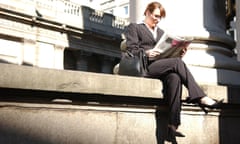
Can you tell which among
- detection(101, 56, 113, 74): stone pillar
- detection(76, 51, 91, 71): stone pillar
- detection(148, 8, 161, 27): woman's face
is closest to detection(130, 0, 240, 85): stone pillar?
detection(148, 8, 161, 27): woman's face

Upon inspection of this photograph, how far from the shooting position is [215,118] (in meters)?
4.64

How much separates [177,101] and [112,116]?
24.1 inches

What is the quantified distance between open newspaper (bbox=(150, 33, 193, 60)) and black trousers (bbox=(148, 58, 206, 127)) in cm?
9

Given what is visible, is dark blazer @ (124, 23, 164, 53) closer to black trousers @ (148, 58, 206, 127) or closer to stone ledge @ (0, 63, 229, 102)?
black trousers @ (148, 58, 206, 127)

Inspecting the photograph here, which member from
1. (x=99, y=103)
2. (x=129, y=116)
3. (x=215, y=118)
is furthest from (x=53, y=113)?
(x=215, y=118)

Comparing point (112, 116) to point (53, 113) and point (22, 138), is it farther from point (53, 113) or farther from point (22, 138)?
point (22, 138)

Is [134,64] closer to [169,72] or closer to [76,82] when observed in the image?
[169,72]

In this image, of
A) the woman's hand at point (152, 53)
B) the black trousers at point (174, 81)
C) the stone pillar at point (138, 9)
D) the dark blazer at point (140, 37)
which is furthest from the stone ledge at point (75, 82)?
the stone pillar at point (138, 9)

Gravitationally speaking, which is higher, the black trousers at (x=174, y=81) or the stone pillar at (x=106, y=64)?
the stone pillar at (x=106, y=64)

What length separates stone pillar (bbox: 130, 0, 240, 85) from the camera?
5461mm

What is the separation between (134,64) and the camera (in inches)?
164

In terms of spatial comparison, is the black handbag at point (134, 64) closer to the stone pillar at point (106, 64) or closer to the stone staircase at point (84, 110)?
the stone staircase at point (84, 110)

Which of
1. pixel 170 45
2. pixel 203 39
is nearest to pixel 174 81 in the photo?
pixel 170 45

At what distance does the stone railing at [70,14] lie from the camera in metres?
22.0
